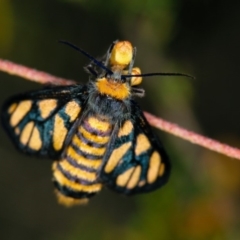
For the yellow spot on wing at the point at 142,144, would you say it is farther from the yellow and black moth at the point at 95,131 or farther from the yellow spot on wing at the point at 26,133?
the yellow spot on wing at the point at 26,133

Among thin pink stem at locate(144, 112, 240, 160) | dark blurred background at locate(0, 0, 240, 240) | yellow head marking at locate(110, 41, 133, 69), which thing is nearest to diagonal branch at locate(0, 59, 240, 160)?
thin pink stem at locate(144, 112, 240, 160)

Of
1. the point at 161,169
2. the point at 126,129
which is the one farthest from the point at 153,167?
the point at 126,129

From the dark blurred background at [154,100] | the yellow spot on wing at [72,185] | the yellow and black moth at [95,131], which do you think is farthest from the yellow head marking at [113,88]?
the dark blurred background at [154,100]

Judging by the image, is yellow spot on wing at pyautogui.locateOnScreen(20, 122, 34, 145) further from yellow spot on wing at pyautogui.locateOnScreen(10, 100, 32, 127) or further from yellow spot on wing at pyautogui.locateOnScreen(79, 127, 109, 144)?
yellow spot on wing at pyautogui.locateOnScreen(79, 127, 109, 144)

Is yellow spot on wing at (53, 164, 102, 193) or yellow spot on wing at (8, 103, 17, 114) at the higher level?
yellow spot on wing at (8, 103, 17, 114)

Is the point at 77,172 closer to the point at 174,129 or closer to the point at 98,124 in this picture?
the point at 98,124

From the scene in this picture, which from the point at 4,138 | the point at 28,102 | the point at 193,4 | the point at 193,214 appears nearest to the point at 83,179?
the point at 28,102
